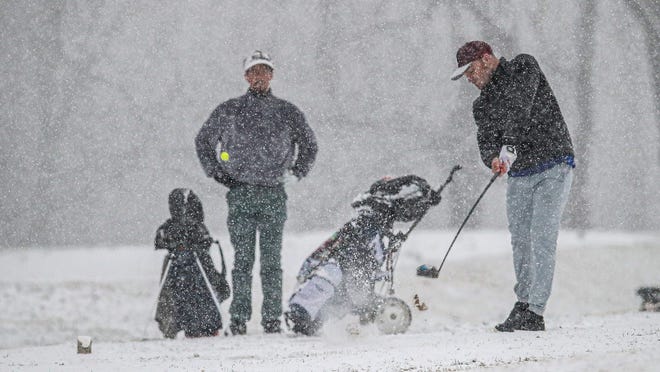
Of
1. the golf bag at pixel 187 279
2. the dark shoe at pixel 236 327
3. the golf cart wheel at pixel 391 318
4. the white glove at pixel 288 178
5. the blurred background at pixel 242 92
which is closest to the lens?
the golf cart wheel at pixel 391 318

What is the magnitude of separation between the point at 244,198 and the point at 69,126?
24.6 ft

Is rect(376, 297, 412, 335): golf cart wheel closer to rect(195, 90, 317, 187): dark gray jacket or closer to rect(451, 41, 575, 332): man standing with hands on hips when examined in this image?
rect(451, 41, 575, 332): man standing with hands on hips

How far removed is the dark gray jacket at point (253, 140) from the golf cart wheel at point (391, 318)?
1240mm

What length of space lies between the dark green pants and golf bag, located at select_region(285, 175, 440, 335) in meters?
0.50

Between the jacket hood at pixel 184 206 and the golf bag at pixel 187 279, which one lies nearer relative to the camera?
the golf bag at pixel 187 279

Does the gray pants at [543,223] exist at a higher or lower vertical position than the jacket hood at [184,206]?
lower

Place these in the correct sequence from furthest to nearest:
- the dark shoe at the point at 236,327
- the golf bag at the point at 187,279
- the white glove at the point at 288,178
Answer: 1. the white glove at the point at 288,178
2. the dark shoe at the point at 236,327
3. the golf bag at the point at 187,279

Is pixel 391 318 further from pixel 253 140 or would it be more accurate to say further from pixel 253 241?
pixel 253 140

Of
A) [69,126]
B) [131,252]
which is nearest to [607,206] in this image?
[131,252]

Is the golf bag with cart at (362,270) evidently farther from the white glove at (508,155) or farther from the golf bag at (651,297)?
the golf bag at (651,297)

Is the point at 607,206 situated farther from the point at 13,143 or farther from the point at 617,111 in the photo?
the point at 13,143

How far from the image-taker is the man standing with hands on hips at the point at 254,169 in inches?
234

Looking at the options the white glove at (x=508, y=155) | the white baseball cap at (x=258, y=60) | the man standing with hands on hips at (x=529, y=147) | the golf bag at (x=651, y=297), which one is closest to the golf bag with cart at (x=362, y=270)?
A: the man standing with hands on hips at (x=529, y=147)

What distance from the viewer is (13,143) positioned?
12.6 meters
